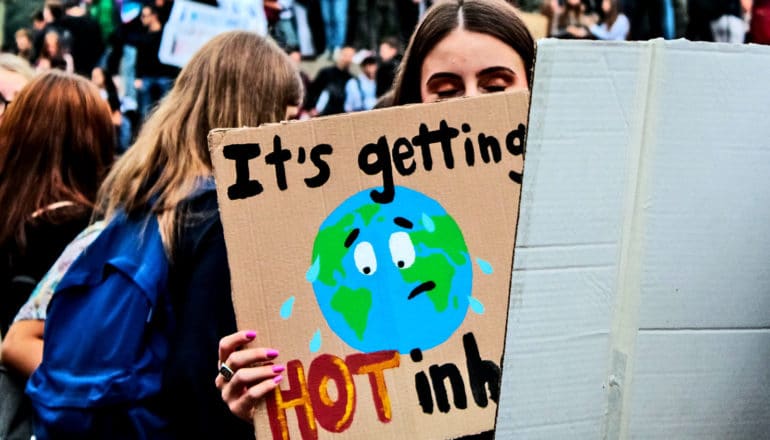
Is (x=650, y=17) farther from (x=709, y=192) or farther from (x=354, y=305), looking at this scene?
(x=709, y=192)

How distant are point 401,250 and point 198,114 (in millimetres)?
774

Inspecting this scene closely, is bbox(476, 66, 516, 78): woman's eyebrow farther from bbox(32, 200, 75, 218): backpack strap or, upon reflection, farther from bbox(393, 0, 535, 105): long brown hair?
bbox(32, 200, 75, 218): backpack strap

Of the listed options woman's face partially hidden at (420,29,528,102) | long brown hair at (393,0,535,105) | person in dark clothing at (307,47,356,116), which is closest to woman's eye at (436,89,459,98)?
woman's face partially hidden at (420,29,528,102)

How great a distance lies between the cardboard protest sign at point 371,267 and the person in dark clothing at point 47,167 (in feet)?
3.64

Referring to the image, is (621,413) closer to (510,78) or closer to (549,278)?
(549,278)

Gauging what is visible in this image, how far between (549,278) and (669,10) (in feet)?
18.6

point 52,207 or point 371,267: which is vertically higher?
point 371,267

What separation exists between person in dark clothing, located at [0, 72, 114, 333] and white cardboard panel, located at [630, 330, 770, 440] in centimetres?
167

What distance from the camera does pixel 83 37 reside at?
5152mm

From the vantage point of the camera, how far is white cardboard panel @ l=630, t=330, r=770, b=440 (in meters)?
1.07

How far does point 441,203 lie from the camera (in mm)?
1449

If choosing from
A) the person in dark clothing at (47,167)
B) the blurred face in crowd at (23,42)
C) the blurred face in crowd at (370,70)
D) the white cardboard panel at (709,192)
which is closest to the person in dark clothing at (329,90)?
the blurred face in crowd at (370,70)

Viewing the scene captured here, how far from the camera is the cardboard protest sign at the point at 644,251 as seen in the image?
3.40 ft

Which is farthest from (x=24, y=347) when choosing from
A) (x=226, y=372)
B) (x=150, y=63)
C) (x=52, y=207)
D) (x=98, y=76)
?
(x=98, y=76)
